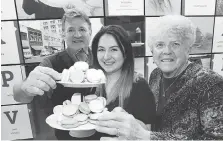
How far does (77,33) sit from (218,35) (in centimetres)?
93

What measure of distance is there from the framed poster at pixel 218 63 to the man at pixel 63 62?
0.83m

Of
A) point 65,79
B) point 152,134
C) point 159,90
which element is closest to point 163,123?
point 152,134

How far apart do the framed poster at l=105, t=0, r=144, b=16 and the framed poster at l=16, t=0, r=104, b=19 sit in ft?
0.18

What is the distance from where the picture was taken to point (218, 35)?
1242 millimetres

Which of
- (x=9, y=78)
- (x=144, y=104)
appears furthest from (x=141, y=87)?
(x=9, y=78)

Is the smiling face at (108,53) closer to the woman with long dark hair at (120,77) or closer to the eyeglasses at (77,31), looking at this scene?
the woman with long dark hair at (120,77)

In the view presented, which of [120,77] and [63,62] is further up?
[63,62]

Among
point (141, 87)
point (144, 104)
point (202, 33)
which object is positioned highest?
point (202, 33)

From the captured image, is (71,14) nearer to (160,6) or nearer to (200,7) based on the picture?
(160,6)

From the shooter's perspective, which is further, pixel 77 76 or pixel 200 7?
pixel 200 7

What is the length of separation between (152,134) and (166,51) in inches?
21.5

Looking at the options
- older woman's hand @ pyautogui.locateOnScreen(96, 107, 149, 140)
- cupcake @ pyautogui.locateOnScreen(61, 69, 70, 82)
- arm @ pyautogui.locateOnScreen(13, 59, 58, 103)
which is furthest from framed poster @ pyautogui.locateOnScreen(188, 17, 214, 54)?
arm @ pyautogui.locateOnScreen(13, 59, 58, 103)

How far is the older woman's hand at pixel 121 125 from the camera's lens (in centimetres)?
115

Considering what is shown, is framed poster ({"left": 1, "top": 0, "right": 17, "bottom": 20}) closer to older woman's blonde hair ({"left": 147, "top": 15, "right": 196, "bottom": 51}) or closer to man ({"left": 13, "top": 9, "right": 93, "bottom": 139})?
man ({"left": 13, "top": 9, "right": 93, "bottom": 139})
